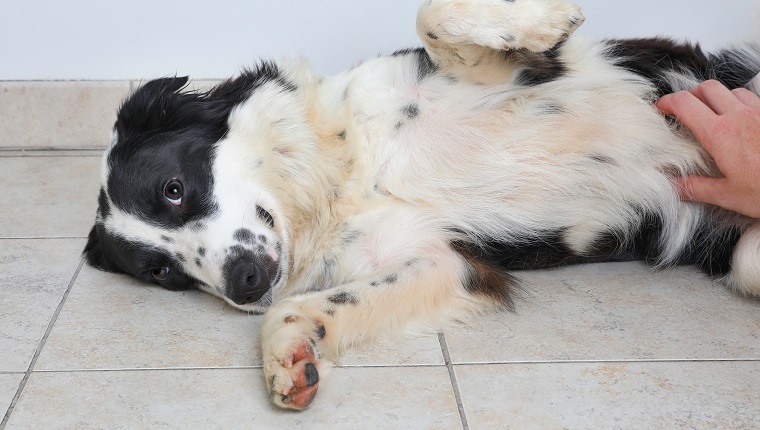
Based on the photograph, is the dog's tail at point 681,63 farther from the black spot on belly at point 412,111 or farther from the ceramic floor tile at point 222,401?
the ceramic floor tile at point 222,401

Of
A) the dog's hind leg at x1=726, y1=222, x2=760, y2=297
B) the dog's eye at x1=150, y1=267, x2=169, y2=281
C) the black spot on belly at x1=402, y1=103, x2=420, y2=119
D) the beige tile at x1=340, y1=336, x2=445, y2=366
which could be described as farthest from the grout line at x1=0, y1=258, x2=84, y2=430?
the dog's hind leg at x1=726, y1=222, x2=760, y2=297

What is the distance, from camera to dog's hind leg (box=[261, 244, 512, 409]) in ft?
7.33

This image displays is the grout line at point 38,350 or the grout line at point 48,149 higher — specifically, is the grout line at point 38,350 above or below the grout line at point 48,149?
above

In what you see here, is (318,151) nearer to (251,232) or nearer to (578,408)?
(251,232)

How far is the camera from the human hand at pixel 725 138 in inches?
95.0

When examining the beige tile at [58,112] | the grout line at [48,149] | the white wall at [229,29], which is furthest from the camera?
the grout line at [48,149]

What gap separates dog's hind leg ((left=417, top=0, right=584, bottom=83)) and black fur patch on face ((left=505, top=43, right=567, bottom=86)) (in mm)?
46

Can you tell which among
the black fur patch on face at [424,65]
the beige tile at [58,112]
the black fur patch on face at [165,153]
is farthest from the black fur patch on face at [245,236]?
the beige tile at [58,112]

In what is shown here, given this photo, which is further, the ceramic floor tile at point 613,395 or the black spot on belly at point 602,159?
the black spot on belly at point 602,159

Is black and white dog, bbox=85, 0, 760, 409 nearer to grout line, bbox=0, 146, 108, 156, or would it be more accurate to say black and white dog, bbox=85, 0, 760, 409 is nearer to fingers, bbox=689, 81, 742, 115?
fingers, bbox=689, 81, 742, 115

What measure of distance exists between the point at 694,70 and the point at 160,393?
6.66 feet

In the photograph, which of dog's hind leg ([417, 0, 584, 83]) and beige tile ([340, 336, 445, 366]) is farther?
dog's hind leg ([417, 0, 584, 83])

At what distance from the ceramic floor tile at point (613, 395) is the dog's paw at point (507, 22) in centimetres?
99

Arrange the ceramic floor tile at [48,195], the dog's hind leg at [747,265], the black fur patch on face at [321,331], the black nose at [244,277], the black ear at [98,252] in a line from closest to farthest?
the black fur patch on face at [321,331] < the black nose at [244,277] < the dog's hind leg at [747,265] < the black ear at [98,252] < the ceramic floor tile at [48,195]
